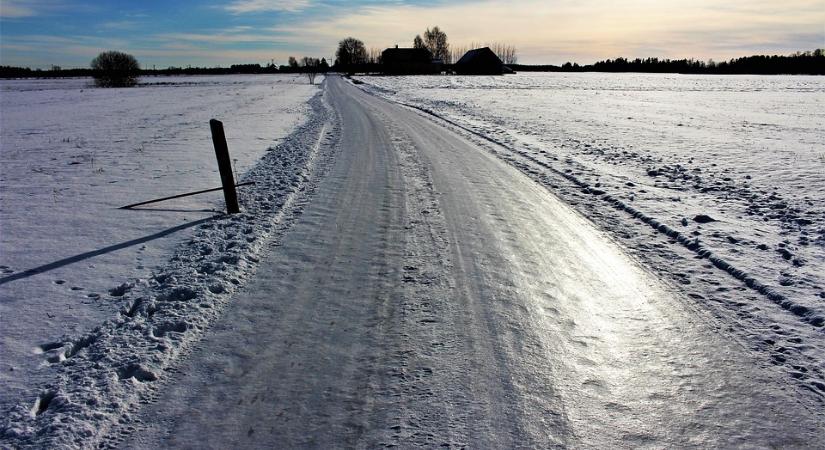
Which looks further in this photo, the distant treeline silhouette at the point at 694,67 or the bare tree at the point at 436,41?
the bare tree at the point at 436,41

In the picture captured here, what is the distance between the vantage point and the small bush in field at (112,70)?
68.1 m

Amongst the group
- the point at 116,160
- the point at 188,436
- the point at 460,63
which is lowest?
the point at 188,436

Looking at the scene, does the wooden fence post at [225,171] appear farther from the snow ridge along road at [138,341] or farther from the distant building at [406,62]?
the distant building at [406,62]

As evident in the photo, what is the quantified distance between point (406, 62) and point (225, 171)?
325ft

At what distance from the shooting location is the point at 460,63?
93.1 metres

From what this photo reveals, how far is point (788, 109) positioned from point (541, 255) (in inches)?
1109

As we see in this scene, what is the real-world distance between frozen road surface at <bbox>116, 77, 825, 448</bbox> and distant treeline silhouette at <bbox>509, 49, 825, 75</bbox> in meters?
107

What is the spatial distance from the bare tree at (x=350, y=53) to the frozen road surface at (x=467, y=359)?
123791mm

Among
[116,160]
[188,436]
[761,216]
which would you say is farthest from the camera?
[116,160]

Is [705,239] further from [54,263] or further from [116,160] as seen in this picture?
[116,160]

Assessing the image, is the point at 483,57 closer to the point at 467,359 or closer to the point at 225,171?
the point at 225,171

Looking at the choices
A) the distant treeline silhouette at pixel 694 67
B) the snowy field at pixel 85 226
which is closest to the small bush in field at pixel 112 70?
the distant treeline silhouette at pixel 694 67

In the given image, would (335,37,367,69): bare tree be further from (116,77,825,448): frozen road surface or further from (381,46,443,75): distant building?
(116,77,825,448): frozen road surface

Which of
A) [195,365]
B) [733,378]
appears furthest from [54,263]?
[733,378]
